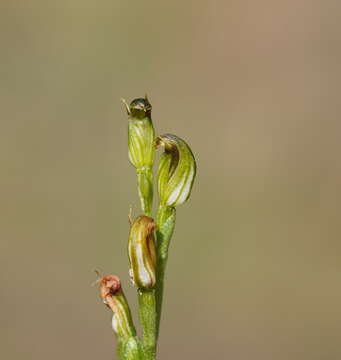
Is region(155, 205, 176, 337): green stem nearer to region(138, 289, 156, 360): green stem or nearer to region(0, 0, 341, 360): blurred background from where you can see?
region(138, 289, 156, 360): green stem

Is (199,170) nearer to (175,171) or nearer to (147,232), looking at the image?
(175,171)

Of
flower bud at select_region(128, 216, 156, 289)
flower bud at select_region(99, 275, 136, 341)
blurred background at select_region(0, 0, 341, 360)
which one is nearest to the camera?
flower bud at select_region(128, 216, 156, 289)

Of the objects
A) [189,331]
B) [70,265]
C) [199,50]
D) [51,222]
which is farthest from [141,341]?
[199,50]

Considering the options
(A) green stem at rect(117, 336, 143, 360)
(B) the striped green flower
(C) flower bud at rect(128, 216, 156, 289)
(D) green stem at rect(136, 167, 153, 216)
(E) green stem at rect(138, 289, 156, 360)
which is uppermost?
(B) the striped green flower

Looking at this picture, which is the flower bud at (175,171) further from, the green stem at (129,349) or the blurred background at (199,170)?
the blurred background at (199,170)

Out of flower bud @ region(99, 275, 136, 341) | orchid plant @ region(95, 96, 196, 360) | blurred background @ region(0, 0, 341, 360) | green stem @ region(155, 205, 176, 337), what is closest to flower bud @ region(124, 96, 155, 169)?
orchid plant @ region(95, 96, 196, 360)

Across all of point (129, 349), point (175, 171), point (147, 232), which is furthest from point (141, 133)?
point (129, 349)

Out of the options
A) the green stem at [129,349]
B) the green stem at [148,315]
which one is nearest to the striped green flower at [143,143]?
the green stem at [148,315]
